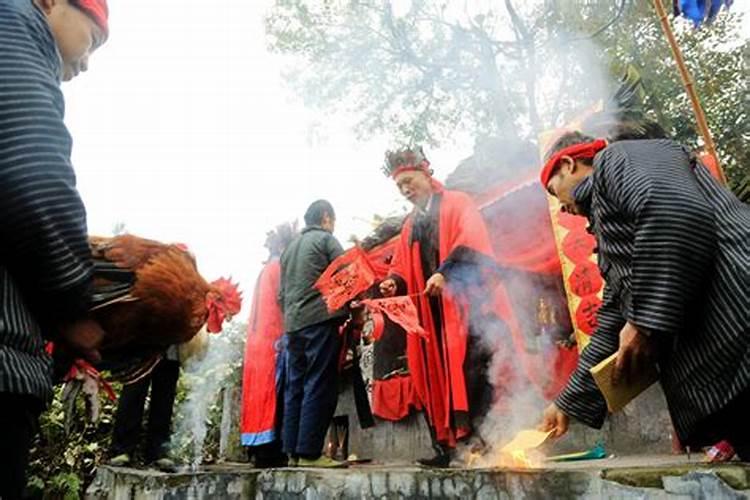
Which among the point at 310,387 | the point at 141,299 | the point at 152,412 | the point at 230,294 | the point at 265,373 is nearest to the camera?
the point at 141,299

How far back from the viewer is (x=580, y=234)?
5387mm

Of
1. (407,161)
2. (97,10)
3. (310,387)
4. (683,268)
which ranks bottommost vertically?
(683,268)

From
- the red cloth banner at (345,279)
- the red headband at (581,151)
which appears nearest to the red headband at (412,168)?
the red cloth banner at (345,279)

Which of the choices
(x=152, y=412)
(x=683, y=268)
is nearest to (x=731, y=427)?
(x=683, y=268)

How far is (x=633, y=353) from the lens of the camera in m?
A: 1.69

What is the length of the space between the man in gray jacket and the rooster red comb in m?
0.70

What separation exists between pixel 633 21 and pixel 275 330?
35.5 ft

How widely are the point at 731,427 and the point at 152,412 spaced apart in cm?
511

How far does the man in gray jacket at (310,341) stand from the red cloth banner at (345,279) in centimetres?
9

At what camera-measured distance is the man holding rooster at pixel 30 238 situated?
128cm

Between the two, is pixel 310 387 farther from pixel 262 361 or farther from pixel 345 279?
pixel 262 361

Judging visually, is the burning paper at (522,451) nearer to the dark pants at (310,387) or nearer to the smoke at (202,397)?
the dark pants at (310,387)

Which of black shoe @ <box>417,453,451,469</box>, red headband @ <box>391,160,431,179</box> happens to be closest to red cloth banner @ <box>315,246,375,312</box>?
red headband @ <box>391,160,431,179</box>

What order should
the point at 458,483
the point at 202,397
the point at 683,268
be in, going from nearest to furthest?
the point at 683,268, the point at 458,483, the point at 202,397
